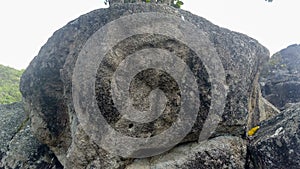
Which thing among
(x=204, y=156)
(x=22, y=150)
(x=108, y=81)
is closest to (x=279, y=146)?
(x=204, y=156)

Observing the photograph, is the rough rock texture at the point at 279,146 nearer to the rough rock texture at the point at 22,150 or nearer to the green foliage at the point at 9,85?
the rough rock texture at the point at 22,150

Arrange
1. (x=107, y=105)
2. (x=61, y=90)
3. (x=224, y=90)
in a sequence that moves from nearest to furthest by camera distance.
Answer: (x=107, y=105) → (x=224, y=90) → (x=61, y=90)

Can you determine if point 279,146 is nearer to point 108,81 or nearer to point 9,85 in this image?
point 108,81

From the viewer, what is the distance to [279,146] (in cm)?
561

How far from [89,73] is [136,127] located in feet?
4.33

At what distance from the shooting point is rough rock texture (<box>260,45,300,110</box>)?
41.2ft

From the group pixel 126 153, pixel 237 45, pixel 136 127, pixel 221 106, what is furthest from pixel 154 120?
pixel 237 45

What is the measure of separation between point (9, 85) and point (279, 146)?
20287mm

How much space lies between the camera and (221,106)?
598 cm

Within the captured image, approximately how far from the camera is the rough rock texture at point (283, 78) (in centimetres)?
1255

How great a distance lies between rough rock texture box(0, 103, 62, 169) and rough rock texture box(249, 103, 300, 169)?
174 inches

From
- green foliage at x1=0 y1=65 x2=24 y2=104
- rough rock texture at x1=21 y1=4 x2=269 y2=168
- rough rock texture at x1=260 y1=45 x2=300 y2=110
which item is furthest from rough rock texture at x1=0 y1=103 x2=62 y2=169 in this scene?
Result: green foliage at x1=0 y1=65 x2=24 y2=104

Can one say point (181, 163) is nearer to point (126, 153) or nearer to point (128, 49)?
point (126, 153)

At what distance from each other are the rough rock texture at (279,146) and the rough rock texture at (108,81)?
0.49 metres
